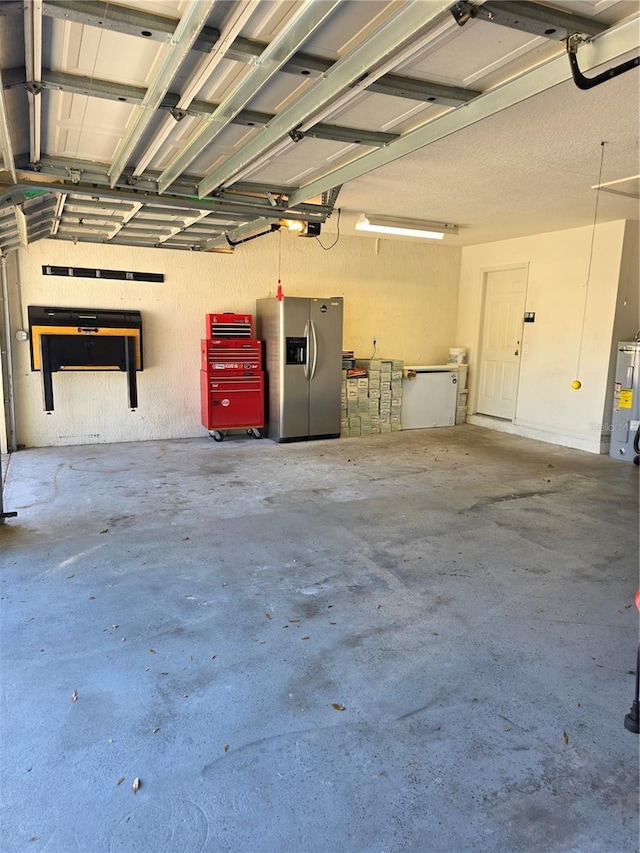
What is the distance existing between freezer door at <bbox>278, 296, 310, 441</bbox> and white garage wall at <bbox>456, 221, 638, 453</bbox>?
10.6ft

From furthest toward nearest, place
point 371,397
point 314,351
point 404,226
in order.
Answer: point 371,397 → point 314,351 → point 404,226

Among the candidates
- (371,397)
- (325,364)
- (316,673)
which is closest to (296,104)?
(316,673)

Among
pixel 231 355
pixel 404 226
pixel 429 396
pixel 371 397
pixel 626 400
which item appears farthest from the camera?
pixel 429 396

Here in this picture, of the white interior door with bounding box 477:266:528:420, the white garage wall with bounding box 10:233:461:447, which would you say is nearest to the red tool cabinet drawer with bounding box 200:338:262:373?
the white garage wall with bounding box 10:233:461:447

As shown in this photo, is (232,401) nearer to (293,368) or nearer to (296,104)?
(293,368)

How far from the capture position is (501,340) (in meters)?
8.11

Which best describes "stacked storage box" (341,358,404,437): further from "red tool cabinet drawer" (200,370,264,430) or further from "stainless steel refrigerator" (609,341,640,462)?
"stainless steel refrigerator" (609,341,640,462)

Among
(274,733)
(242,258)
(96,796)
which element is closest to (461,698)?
(274,733)

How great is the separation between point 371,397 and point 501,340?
7.67 ft

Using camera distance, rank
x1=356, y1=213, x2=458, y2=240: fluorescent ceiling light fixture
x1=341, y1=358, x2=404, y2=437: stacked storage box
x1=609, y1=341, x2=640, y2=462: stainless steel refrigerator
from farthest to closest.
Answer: x1=341, y1=358, x2=404, y2=437: stacked storage box, x1=356, y1=213, x2=458, y2=240: fluorescent ceiling light fixture, x1=609, y1=341, x2=640, y2=462: stainless steel refrigerator

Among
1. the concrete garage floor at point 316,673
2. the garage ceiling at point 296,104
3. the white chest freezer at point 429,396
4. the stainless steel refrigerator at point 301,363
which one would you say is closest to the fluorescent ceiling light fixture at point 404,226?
the stainless steel refrigerator at point 301,363

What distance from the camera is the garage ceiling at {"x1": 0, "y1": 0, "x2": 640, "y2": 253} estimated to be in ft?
6.59

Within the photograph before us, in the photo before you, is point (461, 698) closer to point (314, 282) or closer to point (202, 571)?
point (202, 571)

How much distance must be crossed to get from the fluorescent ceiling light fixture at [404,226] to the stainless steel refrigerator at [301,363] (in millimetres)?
1025
